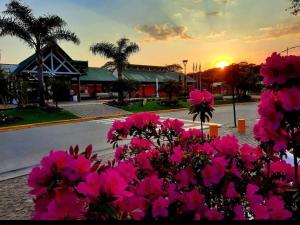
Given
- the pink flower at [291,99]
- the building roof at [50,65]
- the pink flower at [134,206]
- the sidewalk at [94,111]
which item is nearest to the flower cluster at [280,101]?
the pink flower at [291,99]

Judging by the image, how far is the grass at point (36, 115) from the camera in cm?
2070

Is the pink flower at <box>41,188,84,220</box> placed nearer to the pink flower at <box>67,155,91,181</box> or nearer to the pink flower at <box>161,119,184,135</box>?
the pink flower at <box>67,155,91,181</box>

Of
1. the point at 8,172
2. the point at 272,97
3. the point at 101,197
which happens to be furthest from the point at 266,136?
the point at 8,172

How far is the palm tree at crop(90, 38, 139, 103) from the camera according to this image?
34.2 meters

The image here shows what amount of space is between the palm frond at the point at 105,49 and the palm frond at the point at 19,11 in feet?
32.1

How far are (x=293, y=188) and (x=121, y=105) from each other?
28669 mm

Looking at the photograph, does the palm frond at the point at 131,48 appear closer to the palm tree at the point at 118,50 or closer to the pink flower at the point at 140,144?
the palm tree at the point at 118,50

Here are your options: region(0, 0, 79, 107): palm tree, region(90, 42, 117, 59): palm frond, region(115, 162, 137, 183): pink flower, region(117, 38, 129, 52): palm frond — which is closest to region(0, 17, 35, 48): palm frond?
region(0, 0, 79, 107): palm tree

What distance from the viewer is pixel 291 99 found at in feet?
5.64

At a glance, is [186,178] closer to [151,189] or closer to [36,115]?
[151,189]

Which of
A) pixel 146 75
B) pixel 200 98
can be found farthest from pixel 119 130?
pixel 146 75

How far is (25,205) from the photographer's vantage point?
5383mm

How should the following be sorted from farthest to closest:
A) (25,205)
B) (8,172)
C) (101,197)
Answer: (8,172), (25,205), (101,197)

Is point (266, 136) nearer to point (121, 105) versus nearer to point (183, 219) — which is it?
point (183, 219)
